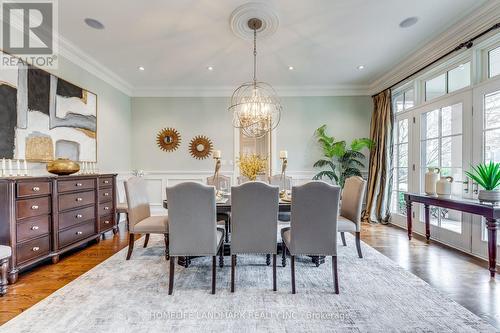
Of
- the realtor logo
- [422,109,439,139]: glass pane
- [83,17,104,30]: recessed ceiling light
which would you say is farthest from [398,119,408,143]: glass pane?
the realtor logo

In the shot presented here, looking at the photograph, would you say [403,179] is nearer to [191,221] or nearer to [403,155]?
[403,155]

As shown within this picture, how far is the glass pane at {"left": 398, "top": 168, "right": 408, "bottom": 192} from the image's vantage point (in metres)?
4.37

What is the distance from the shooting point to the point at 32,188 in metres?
2.46

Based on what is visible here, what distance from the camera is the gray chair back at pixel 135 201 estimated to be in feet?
9.04

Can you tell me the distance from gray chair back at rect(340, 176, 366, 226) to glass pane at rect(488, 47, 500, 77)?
192 cm

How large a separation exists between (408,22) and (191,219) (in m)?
3.45

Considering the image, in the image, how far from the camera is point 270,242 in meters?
2.19

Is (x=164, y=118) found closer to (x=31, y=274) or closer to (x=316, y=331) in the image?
(x=31, y=274)

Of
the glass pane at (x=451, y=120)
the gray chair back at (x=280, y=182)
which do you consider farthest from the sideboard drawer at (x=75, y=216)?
the glass pane at (x=451, y=120)

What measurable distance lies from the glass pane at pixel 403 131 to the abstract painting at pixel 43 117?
18.2 feet

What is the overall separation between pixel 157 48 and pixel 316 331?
3.96 meters

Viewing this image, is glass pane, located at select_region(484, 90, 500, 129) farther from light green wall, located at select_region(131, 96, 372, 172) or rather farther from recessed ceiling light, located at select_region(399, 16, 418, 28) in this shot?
light green wall, located at select_region(131, 96, 372, 172)

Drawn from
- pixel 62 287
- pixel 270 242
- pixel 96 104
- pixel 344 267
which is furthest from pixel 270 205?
pixel 96 104

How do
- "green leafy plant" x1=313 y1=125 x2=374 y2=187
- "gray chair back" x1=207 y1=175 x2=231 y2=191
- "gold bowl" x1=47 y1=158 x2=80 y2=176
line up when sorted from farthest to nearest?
"green leafy plant" x1=313 y1=125 x2=374 y2=187 < "gray chair back" x1=207 y1=175 x2=231 y2=191 < "gold bowl" x1=47 y1=158 x2=80 y2=176
